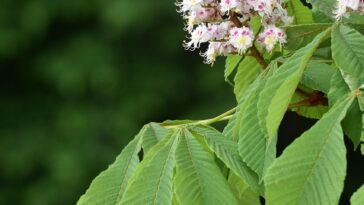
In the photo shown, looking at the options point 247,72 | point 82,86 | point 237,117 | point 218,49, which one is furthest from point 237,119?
point 82,86

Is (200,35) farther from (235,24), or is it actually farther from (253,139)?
(253,139)

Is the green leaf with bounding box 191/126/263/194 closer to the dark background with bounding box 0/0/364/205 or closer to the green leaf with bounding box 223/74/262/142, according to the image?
the green leaf with bounding box 223/74/262/142

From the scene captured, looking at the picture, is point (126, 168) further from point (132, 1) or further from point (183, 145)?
point (132, 1)

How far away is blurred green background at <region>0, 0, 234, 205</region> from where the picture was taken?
6.12m

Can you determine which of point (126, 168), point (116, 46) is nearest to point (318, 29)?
point (126, 168)

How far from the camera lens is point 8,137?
6402mm

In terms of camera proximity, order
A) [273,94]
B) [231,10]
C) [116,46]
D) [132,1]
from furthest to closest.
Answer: [116,46]
[132,1]
[231,10]
[273,94]

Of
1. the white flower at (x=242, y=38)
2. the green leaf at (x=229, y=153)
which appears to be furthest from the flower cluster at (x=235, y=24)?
the green leaf at (x=229, y=153)

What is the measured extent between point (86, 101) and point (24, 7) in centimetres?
67

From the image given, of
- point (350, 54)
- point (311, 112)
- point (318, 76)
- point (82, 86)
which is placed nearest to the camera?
point (350, 54)

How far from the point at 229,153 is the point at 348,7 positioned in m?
0.21

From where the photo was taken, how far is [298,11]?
1.38 metres

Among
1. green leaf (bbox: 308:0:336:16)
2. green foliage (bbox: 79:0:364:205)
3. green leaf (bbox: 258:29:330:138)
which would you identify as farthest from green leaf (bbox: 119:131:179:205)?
green leaf (bbox: 308:0:336:16)

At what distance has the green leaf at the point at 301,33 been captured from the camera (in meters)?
1.16
